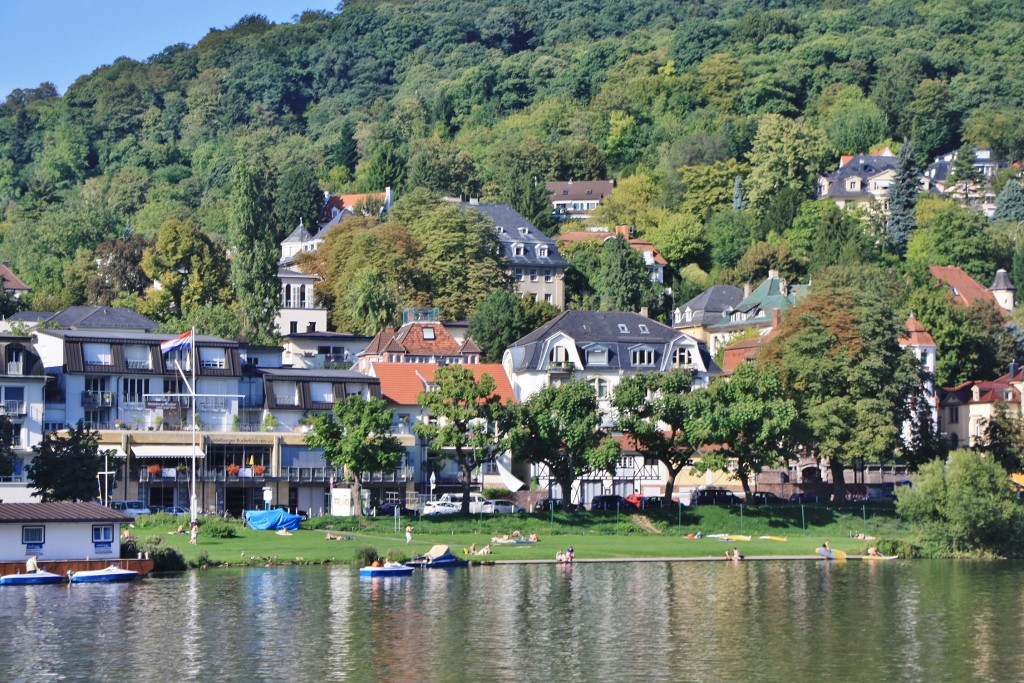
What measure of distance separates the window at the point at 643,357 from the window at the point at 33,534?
59.5m

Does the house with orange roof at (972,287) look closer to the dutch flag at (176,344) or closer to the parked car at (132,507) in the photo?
the dutch flag at (176,344)

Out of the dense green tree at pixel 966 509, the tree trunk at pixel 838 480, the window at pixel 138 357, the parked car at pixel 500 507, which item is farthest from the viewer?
the tree trunk at pixel 838 480

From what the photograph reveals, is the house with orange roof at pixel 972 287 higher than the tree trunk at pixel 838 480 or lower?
higher

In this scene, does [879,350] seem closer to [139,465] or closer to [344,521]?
[344,521]

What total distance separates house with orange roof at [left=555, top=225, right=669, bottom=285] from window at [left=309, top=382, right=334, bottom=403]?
6051 centimetres

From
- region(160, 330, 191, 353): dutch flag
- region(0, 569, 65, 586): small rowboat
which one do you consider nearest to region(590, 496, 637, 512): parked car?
region(160, 330, 191, 353): dutch flag

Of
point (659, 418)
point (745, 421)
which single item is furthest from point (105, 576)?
point (745, 421)

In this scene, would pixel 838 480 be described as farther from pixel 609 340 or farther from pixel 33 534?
pixel 33 534

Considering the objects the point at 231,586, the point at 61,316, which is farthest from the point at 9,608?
the point at 61,316

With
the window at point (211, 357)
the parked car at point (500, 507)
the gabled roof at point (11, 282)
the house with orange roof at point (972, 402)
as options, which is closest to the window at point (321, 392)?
the window at point (211, 357)

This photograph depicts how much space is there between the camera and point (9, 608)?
65812mm

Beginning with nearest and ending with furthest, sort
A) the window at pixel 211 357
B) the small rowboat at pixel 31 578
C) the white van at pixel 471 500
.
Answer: the small rowboat at pixel 31 578, the white van at pixel 471 500, the window at pixel 211 357

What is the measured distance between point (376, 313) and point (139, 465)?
44.4m

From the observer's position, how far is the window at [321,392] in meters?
109
